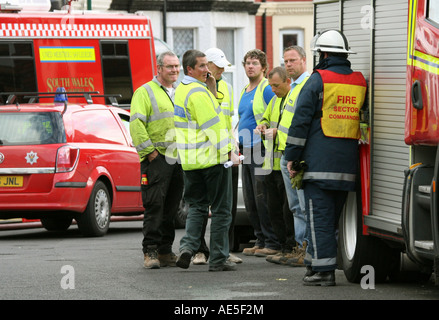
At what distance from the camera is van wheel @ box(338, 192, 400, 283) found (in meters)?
9.72

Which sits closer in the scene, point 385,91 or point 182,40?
point 385,91

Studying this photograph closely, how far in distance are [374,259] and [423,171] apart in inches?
64.2

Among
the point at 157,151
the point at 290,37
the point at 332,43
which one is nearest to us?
the point at 332,43

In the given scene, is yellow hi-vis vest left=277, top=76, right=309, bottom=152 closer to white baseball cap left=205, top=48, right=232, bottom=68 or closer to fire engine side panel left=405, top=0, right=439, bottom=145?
white baseball cap left=205, top=48, right=232, bottom=68

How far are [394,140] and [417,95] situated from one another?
87cm

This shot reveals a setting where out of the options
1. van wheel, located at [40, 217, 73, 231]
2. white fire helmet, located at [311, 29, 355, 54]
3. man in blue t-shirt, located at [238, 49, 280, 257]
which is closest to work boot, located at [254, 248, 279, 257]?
man in blue t-shirt, located at [238, 49, 280, 257]

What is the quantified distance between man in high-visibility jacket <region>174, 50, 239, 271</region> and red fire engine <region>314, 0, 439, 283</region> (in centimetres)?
121

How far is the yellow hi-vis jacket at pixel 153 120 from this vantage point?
11.5 meters

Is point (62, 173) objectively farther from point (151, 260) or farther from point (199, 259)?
point (151, 260)

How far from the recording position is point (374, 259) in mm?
9750

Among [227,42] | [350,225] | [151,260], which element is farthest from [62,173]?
[227,42]

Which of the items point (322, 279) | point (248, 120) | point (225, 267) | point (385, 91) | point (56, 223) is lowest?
point (56, 223)

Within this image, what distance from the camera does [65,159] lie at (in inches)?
591

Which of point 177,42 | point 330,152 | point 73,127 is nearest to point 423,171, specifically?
point 330,152
